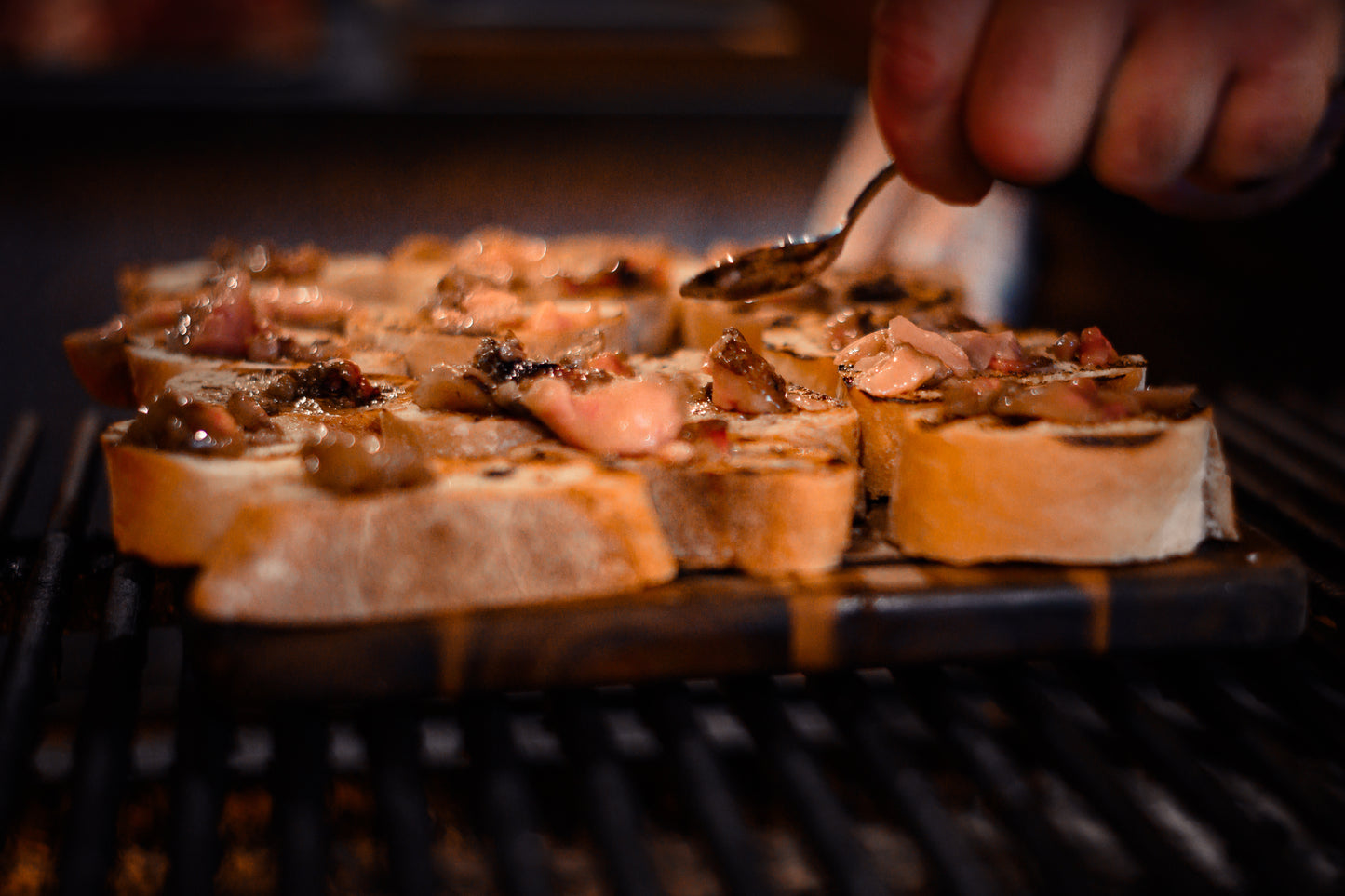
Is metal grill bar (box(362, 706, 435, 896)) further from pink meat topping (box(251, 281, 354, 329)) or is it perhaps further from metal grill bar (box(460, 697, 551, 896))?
pink meat topping (box(251, 281, 354, 329))

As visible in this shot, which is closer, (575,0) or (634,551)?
(634,551)

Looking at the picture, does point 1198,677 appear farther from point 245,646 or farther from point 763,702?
point 245,646

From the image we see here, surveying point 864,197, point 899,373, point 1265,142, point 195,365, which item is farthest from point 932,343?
point 195,365

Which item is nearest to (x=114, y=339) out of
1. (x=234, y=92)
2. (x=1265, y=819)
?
(x=1265, y=819)

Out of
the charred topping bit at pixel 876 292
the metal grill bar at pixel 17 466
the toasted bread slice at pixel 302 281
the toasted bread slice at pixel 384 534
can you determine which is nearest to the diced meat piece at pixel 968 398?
the toasted bread slice at pixel 384 534

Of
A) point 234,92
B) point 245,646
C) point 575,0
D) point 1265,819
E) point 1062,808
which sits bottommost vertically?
point 1062,808

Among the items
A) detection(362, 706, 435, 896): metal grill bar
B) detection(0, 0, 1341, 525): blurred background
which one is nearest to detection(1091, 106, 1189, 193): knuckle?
detection(362, 706, 435, 896): metal grill bar

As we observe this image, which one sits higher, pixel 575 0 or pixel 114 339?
pixel 575 0

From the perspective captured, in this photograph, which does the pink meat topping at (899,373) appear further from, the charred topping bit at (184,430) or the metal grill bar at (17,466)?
the metal grill bar at (17,466)
